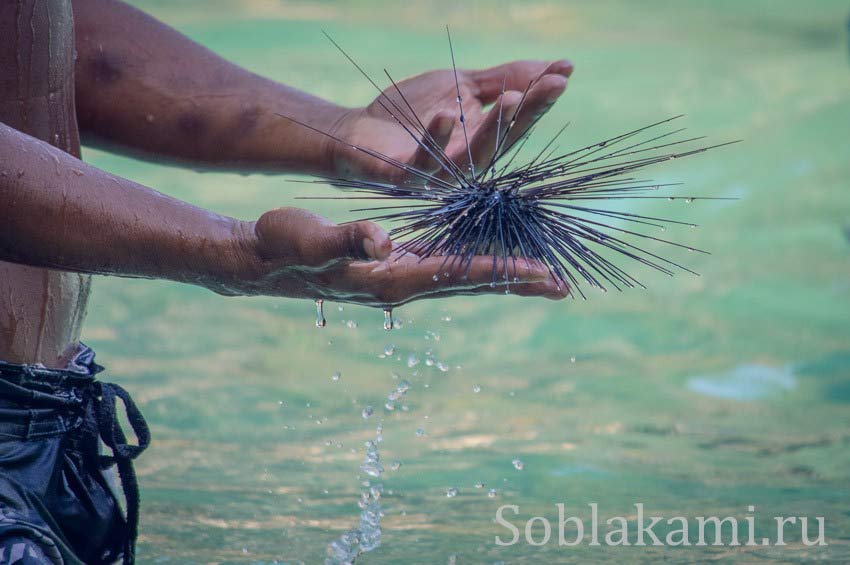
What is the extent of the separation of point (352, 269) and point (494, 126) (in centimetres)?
43

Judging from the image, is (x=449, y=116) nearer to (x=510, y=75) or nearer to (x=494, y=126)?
(x=494, y=126)

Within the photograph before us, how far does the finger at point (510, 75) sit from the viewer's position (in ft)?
5.99

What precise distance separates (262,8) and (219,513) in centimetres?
623

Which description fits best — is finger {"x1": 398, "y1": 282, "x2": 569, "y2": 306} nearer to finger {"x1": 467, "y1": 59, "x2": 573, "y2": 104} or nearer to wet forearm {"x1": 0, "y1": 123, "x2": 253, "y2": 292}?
wet forearm {"x1": 0, "y1": 123, "x2": 253, "y2": 292}

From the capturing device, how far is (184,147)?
2.03 meters

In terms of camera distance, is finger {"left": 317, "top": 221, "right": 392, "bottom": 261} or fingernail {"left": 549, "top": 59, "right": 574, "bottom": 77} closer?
finger {"left": 317, "top": 221, "right": 392, "bottom": 261}

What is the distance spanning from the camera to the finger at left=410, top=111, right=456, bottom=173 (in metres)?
1.68

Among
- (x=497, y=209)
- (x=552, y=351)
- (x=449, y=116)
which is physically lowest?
(x=497, y=209)

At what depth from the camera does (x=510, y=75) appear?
1947 mm

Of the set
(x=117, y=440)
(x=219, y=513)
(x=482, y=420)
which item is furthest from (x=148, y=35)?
(x=482, y=420)

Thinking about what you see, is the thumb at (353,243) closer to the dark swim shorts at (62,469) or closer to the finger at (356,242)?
the finger at (356,242)

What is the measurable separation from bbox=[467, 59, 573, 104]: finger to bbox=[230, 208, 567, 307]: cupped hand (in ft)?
1.43

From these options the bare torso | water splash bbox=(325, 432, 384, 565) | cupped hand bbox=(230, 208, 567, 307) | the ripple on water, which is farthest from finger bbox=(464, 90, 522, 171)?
the ripple on water

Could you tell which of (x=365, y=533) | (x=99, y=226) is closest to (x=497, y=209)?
(x=99, y=226)
